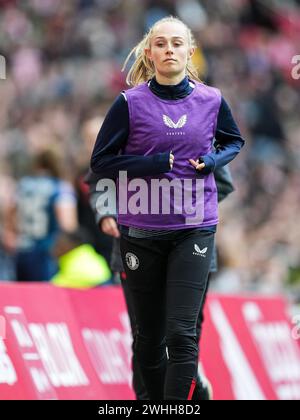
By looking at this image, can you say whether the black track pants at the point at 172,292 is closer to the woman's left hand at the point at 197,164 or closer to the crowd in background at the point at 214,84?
the woman's left hand at the point at 197,164

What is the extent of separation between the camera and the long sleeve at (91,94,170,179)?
6.32 metres

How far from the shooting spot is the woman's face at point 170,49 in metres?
6.48

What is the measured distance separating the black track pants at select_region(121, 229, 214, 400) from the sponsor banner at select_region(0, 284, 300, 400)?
1.16 m

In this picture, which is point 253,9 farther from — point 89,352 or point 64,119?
point 89,352

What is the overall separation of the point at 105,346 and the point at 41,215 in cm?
281

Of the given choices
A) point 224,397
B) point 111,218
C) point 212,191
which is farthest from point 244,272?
point 212,191

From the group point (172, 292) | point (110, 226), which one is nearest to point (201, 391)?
point (172, 292)

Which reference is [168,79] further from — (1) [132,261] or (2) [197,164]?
(1) [132,261]

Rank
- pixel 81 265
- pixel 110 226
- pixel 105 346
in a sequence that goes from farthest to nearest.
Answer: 1. pixel 81 265
2. pixel 105 346
3. pixel 110 226

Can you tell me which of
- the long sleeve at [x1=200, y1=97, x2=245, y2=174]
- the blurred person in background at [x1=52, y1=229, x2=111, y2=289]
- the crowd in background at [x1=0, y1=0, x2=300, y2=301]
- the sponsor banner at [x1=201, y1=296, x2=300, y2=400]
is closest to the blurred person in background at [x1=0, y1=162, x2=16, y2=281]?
the crowd in background at [x1=0, y1=0, x2=300, y2=301]

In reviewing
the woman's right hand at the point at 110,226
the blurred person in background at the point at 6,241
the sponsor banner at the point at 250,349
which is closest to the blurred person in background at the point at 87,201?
the sponsor banner at the point at 250,349

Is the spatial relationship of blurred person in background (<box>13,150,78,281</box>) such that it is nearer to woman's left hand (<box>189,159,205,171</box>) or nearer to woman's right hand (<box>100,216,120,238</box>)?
woman's right hand (<box>100,216,120,238</box>)

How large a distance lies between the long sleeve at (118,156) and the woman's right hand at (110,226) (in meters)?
1.14

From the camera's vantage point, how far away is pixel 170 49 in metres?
6.47
